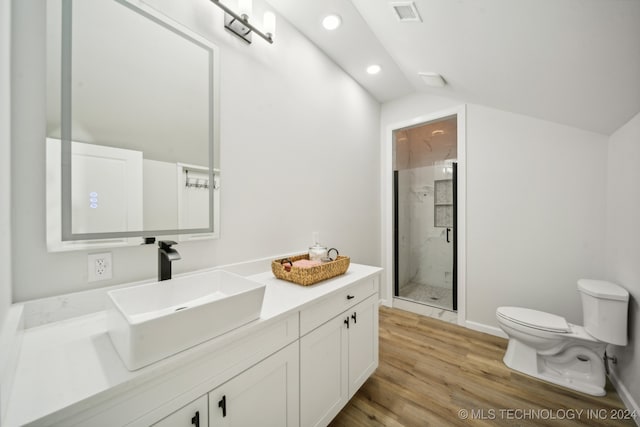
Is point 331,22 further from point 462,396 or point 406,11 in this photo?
point 462,396

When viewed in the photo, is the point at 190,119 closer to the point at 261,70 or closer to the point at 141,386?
the point at 261,70

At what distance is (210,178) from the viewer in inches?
53.0

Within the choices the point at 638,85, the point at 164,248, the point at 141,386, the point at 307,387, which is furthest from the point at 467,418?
the point at 638,85

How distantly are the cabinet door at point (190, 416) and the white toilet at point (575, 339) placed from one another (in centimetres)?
211

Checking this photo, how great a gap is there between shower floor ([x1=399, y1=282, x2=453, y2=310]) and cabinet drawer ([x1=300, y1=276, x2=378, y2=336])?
1758 millimetres

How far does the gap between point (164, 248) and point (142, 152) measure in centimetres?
47

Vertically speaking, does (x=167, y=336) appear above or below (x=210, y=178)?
below

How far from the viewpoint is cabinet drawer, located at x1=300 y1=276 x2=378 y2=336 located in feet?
3.84

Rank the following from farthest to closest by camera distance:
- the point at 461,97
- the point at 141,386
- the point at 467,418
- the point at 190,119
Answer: the point at 461,97 → the point at 467,418 → the point at 190,119 → the point at 141,386

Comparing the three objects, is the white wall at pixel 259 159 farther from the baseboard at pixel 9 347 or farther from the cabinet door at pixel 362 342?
the cabinet door at pixel 362 342

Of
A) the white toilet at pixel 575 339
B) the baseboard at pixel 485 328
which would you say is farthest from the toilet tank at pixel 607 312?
the baseboard at pixel 485 328

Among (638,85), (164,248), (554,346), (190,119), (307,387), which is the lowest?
(554,346)

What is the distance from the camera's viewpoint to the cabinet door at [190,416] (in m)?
0.70

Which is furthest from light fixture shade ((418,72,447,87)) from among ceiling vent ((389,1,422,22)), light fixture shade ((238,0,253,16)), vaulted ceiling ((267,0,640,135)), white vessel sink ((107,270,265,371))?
white vessel sink ((107,270,265,371))
